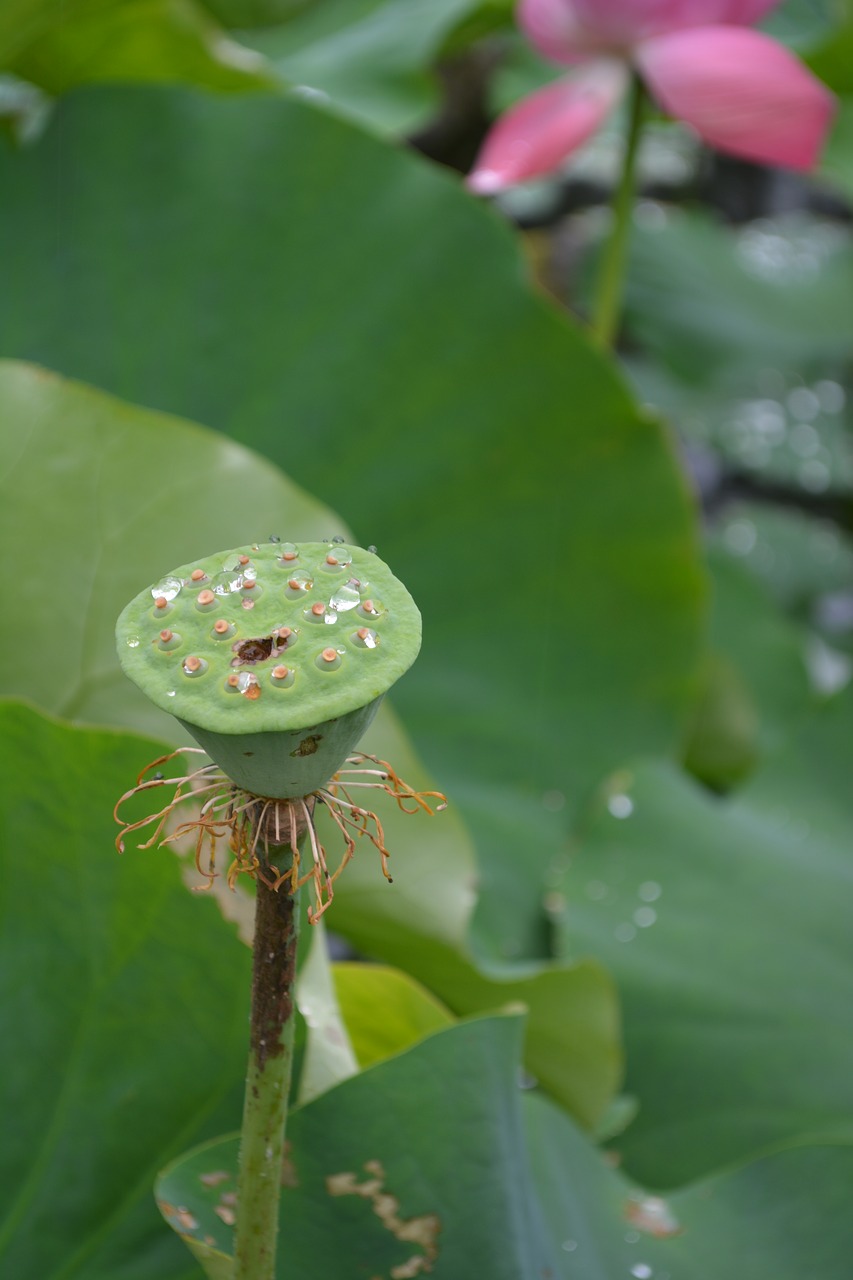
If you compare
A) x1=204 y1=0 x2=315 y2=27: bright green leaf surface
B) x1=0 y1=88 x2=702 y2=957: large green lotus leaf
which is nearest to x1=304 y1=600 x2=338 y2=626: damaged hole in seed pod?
x1=0 y1=88 x2=702 y2=957: large green lotus leaf

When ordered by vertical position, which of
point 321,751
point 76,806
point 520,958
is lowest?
point 520,958

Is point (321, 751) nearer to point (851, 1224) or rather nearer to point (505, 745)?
point (851, 1224)

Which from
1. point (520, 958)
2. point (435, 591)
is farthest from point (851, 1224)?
point (435, 591)

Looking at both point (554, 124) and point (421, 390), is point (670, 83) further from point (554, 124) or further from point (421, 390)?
point (421, 390)

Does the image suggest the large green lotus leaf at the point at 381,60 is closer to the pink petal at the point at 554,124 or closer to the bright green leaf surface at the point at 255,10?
the bright green leaf surface at the point at 255,10

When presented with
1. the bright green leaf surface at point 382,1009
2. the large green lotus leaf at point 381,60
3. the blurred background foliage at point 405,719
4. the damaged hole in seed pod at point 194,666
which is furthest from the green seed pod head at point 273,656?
the large green lotus leaf at point 381,60

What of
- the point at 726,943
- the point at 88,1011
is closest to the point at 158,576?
the point at 88,1011
